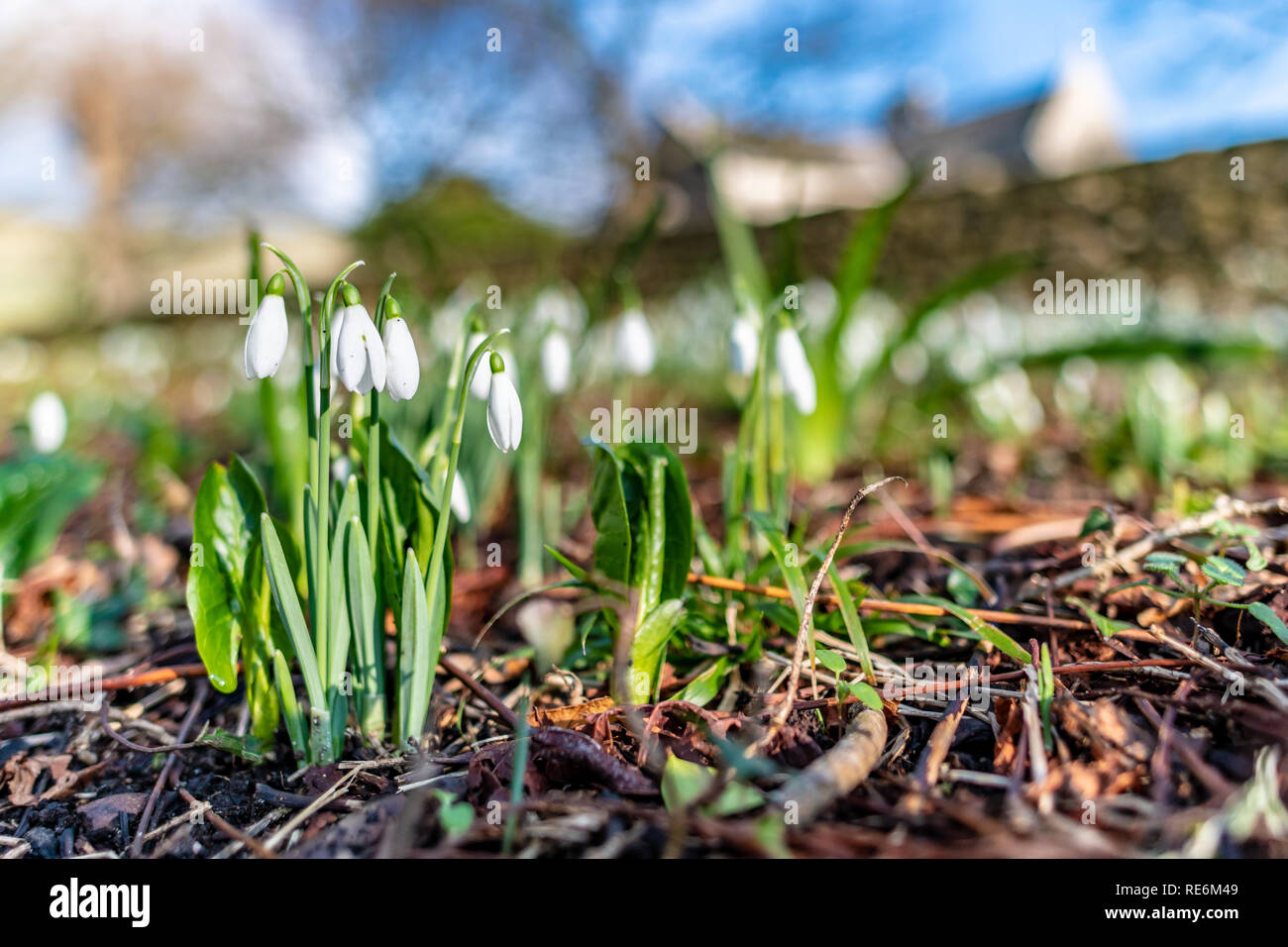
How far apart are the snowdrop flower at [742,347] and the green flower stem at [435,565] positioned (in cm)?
63

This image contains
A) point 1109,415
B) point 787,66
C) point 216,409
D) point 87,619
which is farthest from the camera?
point 787,66

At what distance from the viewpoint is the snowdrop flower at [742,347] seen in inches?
68.5

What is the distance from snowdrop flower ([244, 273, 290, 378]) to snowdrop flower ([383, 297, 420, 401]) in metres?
0.16

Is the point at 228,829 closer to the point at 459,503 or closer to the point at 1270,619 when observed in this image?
the point at 459,503

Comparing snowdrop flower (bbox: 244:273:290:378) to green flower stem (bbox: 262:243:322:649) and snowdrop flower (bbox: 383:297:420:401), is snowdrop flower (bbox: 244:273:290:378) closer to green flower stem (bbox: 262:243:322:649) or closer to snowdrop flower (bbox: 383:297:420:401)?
green flower stem (bbox: 262:243:322:649)

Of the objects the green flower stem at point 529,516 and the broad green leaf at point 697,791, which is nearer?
the broad green leaf at point 697,791

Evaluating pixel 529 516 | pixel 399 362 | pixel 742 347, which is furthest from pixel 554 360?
pixel 399 362

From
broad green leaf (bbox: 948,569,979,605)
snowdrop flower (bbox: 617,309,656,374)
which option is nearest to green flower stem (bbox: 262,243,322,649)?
snowdrop flower (bbox: 617,309,656,374)

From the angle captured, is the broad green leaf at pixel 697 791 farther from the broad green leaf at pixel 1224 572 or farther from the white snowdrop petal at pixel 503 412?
the broad green leaf at pixel 1224 572

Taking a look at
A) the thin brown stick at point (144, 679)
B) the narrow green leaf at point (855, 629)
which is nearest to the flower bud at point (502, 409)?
the narrow green leaf at point (855, 629)
